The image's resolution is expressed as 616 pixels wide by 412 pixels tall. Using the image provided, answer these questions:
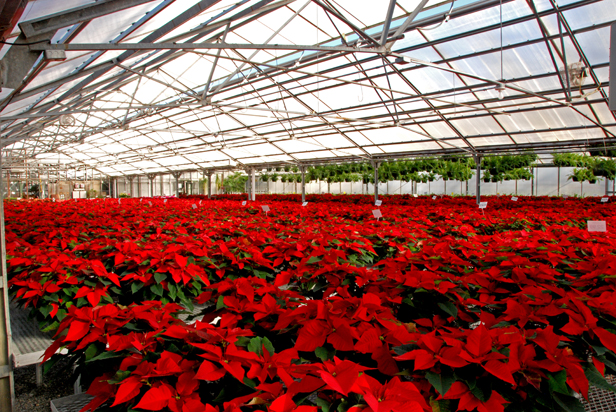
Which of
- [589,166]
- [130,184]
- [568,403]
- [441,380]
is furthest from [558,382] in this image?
[130,184]

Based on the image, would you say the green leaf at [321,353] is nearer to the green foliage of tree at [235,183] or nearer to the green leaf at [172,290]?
the green leaf at [172,290]

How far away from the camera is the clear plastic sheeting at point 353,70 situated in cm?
646

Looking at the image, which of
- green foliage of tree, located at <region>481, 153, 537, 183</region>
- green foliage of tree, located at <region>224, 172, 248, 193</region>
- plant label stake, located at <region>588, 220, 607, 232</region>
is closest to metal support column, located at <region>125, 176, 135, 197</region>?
green foliage of tree, located at <region>224, 172, 248, 193</region>

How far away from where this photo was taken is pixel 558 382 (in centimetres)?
102

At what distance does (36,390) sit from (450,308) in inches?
133

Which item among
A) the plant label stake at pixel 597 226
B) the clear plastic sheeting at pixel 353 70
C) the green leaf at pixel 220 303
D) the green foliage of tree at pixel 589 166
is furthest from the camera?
the green foliage of tree at pixel 589 166

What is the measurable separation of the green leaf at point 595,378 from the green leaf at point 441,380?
1.53 feet

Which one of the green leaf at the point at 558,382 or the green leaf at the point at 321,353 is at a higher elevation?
the green leaf at the point at 321,353

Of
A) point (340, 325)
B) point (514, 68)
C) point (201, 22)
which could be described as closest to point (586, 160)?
point (514, 68)

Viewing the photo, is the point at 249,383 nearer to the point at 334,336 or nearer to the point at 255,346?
the point at 255,346

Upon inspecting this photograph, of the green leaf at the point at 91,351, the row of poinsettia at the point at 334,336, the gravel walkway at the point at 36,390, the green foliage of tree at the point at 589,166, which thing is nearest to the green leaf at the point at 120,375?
the row of poinsettia at the point at 334,336

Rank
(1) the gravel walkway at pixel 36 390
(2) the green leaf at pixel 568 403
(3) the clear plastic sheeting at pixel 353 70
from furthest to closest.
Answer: (3) the clear plastic sheeting at pixel 353 70 → (1) the gravel walkway at pixel 36 390 → (2) the green leaf at pixel 568 403

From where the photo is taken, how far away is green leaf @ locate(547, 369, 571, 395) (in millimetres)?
1006

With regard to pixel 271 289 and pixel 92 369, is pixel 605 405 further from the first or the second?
pixel 92 369
